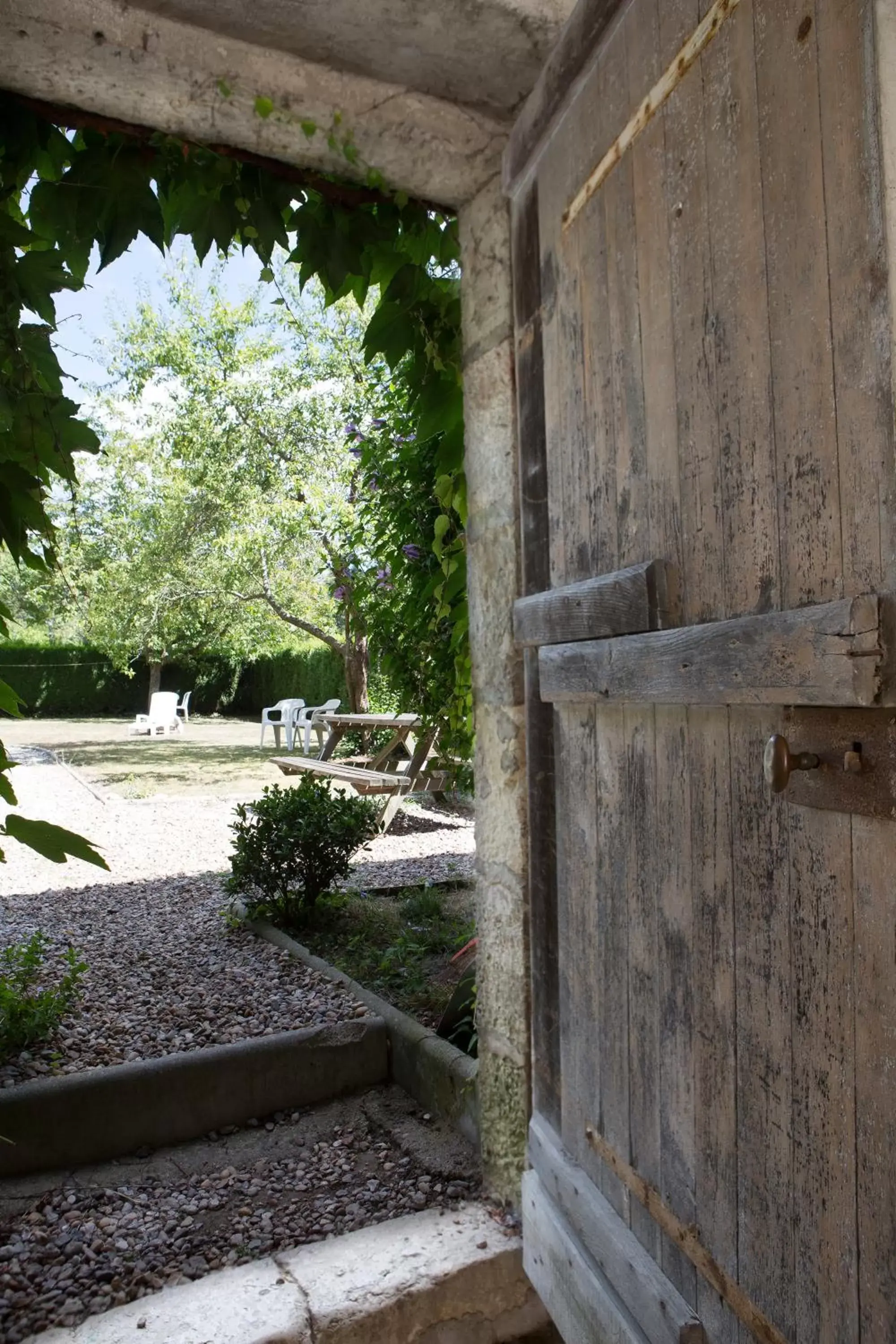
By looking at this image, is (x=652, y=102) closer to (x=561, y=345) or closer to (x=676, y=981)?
(x=561, y=345)

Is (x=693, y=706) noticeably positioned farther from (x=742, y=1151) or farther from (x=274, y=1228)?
(x=274, y=1228)

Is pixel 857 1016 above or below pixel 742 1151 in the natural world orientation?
above

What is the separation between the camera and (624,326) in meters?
1.38

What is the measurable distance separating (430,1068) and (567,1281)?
1.14 m

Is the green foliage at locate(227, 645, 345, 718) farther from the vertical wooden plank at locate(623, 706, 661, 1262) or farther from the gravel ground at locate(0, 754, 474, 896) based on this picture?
the vertical wooden plank at locate(623, 706, 661, 1262)

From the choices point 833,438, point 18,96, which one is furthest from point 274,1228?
point 18,96

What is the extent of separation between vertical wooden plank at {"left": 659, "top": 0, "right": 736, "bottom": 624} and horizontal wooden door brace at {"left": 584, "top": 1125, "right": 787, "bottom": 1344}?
0.79m

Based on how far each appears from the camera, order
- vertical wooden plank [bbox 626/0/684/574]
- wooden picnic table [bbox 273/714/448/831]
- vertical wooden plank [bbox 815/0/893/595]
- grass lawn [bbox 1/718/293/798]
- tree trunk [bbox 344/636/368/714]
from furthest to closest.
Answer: tree trunk [bbox 344/636/368/714], grass lawn [bbox 1/718/293/798], wooden picnic table [bbox 273/714/448/831], vertical wooden plank [bbox 626/0/684/574], vertical wooden plank [bbox 815/0/893/595]

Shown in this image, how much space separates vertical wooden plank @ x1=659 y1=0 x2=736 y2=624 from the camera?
3.79 ft

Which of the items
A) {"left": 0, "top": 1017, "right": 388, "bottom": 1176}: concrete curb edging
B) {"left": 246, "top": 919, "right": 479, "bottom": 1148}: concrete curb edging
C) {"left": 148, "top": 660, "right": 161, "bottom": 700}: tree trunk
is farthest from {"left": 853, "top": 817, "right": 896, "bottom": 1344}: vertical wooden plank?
{"left": 148, "top": 660, "right": 161, "bottom": 700}: tree trunk

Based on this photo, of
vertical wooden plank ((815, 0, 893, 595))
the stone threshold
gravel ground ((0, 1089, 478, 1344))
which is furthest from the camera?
gravel ground ((0, 1089, 478, 1344))

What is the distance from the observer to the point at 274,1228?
210 cm

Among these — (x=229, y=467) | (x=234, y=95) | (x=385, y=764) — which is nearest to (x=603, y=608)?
(x=234, y=95)

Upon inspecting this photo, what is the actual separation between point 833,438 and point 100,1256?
2107 millimetres
